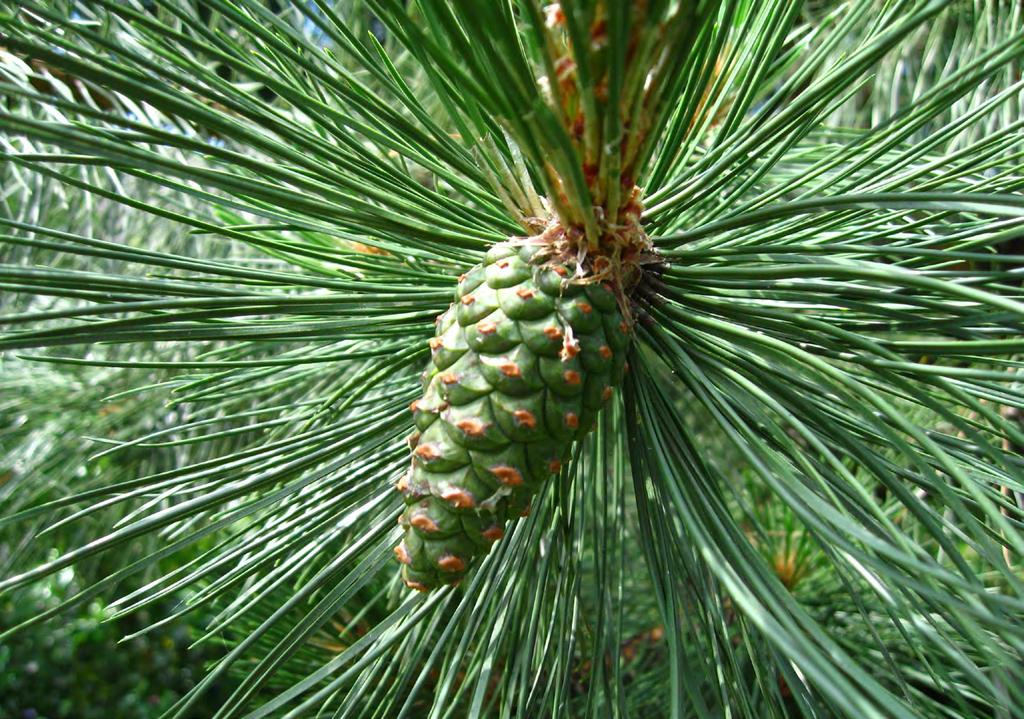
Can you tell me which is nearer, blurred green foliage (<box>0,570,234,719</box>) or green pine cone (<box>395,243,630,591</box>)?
green pine cone (<box>395,243,630,591</box>)

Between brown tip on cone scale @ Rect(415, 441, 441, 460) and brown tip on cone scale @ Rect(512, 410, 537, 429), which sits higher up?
brown tip on cone scale @ Rect(512, 410, 537, 429)

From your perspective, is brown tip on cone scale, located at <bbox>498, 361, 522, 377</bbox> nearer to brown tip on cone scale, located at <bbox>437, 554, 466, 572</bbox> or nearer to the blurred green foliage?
brown tip on cone scale, located at <bbox>437, 554, 466, 572</bbox>

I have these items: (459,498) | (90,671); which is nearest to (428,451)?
(459,498)

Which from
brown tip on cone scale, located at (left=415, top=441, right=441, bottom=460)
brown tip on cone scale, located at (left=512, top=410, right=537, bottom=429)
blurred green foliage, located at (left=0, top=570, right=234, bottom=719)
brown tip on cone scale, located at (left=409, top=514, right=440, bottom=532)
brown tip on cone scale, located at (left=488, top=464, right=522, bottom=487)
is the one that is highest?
brown tip on cone scale, located at (left=512, top=410, right=537, bottom=429)

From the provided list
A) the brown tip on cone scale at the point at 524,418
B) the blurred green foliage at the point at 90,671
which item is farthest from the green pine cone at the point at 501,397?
the blurred green foliage at the point at 90,671

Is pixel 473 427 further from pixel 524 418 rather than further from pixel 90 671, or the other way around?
pixel 90 671

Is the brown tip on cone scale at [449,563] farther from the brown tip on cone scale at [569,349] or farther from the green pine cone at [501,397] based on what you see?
the brown tip on cone scale at [569,349]

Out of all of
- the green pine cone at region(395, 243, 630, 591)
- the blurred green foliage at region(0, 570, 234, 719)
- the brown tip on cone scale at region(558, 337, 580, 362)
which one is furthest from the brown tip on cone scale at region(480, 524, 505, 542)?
the blurred green foliage at region(0, 570, 234, 719)
